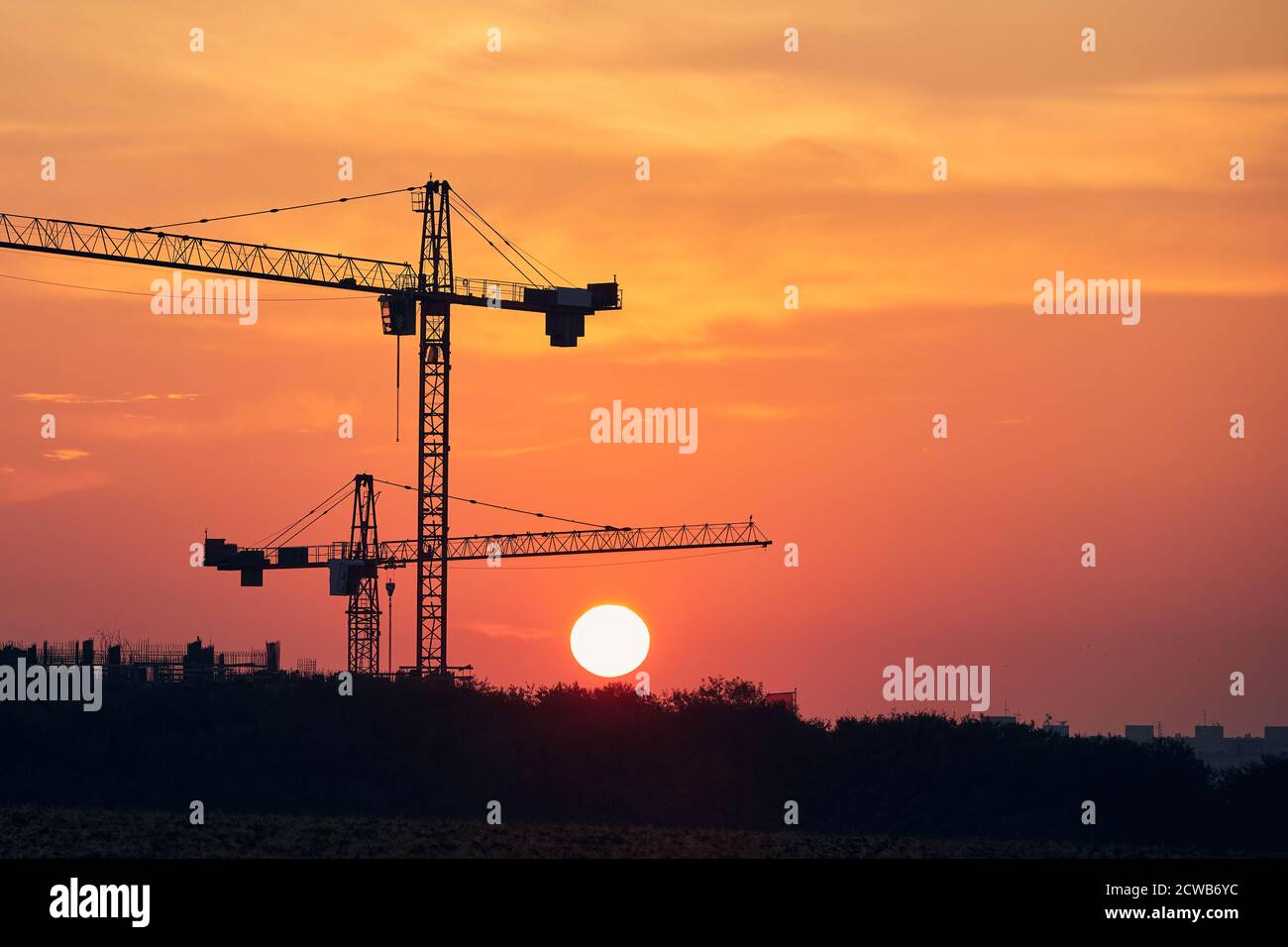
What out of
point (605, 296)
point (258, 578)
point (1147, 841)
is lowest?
point (1147, 841)

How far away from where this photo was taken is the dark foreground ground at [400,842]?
207 ft

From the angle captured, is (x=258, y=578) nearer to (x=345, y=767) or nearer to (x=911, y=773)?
(x=345, y=767)

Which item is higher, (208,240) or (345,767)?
(208,240)

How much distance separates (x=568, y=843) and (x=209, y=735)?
6847 centimetres

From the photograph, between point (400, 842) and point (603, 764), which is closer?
point (400, 842)

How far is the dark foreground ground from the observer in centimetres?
6303

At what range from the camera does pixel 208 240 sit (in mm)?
159500

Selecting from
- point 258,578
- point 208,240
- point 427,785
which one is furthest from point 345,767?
point 258,578

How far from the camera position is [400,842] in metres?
68.2

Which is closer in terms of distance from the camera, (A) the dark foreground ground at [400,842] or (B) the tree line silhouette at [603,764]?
(A) the dark foreground ground at [400,842]

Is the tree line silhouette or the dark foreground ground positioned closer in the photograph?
the dark foreground ground
